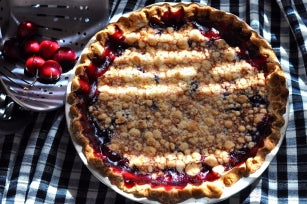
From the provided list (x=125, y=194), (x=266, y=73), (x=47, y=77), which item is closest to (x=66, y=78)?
(x=47, y=77)

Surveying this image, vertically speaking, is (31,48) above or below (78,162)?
above

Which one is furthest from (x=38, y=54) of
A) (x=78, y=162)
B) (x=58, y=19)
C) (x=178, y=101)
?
(x=178, y=101)

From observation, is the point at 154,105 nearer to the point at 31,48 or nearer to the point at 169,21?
the point at 169,21

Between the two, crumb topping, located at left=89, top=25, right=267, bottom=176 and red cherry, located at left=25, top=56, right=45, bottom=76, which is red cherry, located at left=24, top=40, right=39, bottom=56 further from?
crumb topping, located at left=89, top=25, right=267, bottom=176

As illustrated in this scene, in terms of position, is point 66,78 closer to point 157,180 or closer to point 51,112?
point 51,112

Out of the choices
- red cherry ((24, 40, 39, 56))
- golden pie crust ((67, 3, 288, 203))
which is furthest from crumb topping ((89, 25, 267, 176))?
red cherry ((24, 40, 39, 56))

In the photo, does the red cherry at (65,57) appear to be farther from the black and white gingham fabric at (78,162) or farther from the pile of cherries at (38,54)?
the black and white gingham fabric at (78,162)
